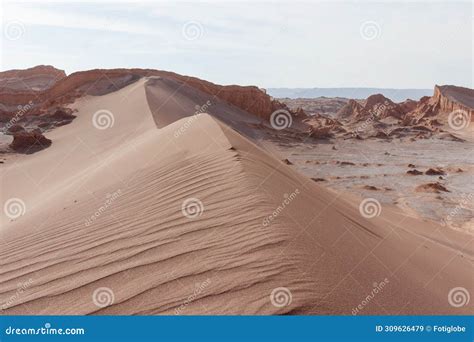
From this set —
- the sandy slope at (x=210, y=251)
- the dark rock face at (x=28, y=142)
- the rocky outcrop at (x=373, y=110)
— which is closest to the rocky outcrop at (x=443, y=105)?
the rocky outcrop at (x=373, y=110)

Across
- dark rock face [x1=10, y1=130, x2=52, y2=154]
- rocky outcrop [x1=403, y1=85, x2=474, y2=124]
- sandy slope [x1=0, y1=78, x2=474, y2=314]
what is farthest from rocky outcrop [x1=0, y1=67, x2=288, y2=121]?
sandy slope [x1=0, y1=78, x2=474, y2=314]

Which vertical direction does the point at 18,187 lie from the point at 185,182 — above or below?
below

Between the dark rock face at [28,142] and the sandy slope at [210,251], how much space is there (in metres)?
10.4

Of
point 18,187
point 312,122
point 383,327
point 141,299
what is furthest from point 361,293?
point 312,122

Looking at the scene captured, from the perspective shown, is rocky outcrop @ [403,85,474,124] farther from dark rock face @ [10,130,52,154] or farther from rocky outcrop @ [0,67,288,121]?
dark rock face @ [10,130,52,154]

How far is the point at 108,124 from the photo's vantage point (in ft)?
62.2

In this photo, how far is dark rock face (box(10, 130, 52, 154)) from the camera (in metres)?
16.2

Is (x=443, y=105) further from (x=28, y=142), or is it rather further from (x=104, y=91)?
(x=28, y=142)

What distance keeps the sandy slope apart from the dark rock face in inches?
410

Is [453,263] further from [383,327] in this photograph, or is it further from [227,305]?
[227,305]

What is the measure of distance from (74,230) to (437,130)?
106 feet

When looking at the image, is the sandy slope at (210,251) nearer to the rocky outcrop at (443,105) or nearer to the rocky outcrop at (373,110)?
the rocky outcrop at (443,105)

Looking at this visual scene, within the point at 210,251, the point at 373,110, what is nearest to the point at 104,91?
the point at 210,251

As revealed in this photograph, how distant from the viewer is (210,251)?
361 centimetres
